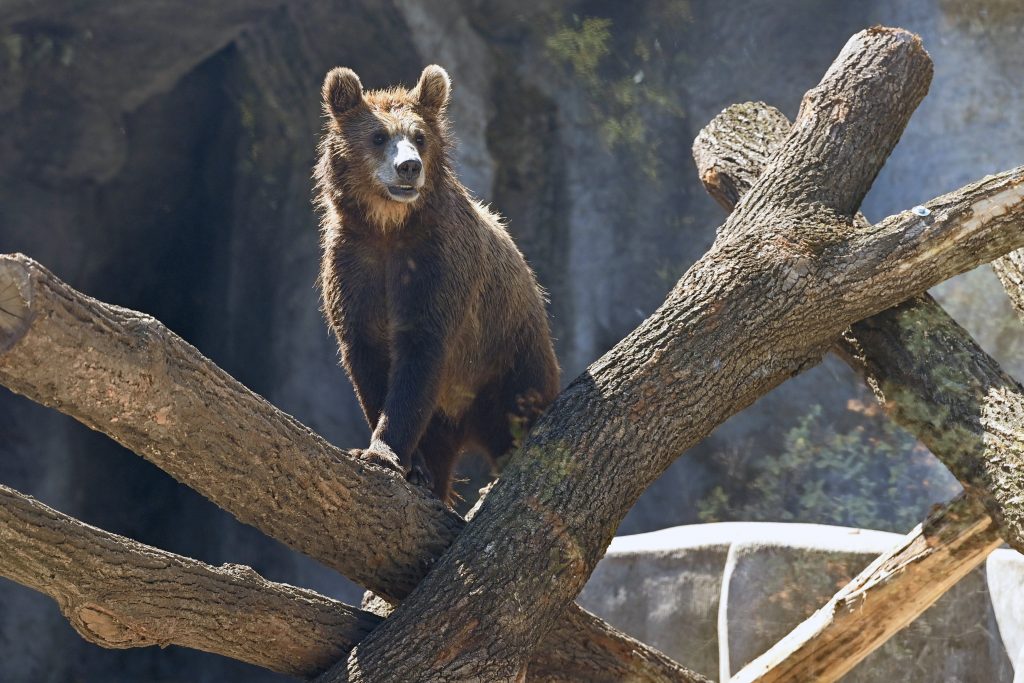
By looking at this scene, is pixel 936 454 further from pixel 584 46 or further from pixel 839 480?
pixel 584 46

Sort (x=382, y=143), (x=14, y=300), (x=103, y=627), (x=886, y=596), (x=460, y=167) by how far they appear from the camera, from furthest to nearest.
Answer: (x=460, y=167)
(x=382, y=143)
(x=886, y=596)
(x=103, y=627)
(x=14, y=300)

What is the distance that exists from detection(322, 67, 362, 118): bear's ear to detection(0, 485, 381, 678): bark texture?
229 centimetres

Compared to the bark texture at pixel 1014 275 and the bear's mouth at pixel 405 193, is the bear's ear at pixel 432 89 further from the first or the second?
the bark texture at pixel 1014 275

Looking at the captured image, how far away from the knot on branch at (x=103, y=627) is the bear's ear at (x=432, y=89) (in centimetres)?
272

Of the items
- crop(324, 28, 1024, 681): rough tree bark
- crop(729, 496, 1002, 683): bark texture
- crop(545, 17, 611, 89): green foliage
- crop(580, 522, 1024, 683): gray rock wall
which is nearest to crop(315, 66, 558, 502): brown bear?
crop(324, 28, 1024, 681): rough tree bark

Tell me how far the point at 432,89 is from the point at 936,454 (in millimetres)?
2605

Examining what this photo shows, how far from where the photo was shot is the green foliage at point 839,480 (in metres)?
8.35

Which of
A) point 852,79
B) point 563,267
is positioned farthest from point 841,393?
point 852,79

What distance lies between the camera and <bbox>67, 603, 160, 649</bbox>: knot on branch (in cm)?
317

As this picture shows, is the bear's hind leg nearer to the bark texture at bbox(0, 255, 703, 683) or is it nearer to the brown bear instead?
the brown bear

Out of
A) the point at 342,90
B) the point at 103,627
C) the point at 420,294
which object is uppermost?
the point at 342,90

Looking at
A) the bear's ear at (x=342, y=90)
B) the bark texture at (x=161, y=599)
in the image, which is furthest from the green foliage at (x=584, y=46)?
the bark texture at (x=161, y=599)

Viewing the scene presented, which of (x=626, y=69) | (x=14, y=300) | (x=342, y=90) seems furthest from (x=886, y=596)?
(x=626, y=69)

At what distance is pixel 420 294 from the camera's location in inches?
188
